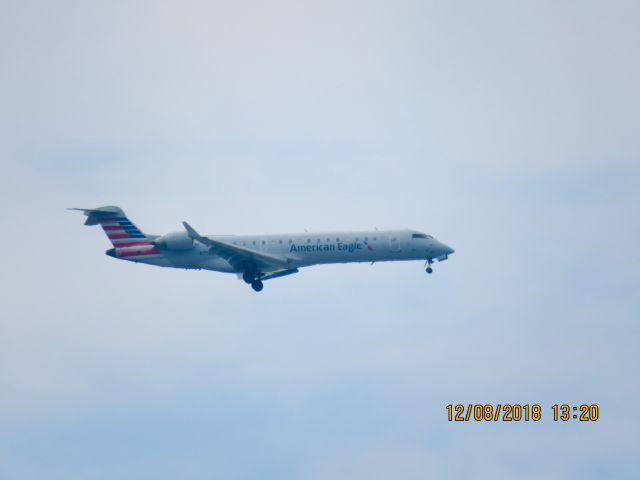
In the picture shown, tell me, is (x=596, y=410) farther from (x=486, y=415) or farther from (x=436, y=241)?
(x=436, y=241)

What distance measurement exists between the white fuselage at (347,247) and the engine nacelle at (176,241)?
62 centimetres

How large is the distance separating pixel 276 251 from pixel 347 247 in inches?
174

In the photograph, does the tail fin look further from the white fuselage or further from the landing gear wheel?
the landing gear wheel

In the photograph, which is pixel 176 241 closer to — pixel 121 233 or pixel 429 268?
pixel 121 233

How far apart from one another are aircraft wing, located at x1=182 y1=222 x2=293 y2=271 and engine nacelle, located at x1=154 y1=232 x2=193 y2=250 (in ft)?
4.76

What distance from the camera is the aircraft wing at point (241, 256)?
6425cm

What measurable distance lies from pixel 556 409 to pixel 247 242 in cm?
2216

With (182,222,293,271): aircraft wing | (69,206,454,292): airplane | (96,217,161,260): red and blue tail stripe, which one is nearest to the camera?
(182,222,293,271): aircraft wing

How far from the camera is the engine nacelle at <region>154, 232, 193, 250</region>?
6638 centimetres

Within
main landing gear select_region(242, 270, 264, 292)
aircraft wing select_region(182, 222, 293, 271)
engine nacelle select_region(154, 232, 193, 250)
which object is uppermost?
engine nacelle select_region(154, 232, 193, 250)

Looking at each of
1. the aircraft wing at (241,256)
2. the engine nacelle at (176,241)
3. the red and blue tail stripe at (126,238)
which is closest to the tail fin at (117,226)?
the red and blue tail stripe at (126,238)

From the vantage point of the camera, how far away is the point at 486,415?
5494 centimetres

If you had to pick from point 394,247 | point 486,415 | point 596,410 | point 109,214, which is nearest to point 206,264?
point 109,214

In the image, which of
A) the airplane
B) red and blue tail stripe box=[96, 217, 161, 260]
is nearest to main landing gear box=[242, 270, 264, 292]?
the airplane
